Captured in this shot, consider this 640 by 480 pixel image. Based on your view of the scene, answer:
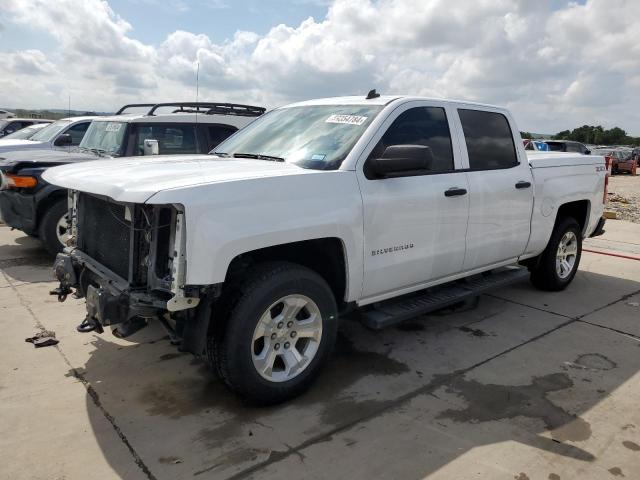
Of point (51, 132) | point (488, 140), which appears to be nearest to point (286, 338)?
point (488, 140)

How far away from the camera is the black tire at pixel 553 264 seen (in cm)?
566

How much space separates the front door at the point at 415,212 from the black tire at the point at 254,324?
0.54m

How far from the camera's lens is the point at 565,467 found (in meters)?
2.79

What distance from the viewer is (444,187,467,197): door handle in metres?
4.03

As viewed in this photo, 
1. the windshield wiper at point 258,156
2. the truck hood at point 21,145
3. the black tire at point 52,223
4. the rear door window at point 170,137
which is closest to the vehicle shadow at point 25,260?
the black tire at point 52,223

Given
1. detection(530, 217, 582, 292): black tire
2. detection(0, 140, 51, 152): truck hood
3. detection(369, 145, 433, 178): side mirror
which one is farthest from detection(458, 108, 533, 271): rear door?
detection(0, 140, 51, 152): truck hood

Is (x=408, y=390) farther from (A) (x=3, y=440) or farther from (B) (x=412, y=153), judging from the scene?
(A) (x=3, y=440)

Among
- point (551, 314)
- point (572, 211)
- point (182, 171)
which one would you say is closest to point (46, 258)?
point (182, 171)

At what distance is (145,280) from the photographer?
3.12 m

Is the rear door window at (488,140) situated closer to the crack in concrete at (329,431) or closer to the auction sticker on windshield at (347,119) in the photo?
the auction sticker on windshield at (347,119)

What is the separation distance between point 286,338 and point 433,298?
1.52 m

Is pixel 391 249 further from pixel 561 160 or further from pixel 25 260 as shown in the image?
pixel 25 260

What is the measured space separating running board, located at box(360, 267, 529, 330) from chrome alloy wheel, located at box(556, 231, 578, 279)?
856 mm

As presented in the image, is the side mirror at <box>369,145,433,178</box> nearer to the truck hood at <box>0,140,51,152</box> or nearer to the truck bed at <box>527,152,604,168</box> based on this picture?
the truck bed at <box>527,152,604,168</box>
